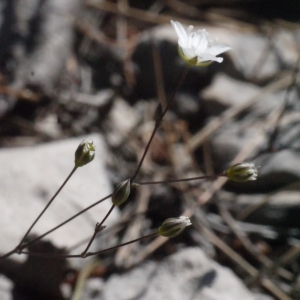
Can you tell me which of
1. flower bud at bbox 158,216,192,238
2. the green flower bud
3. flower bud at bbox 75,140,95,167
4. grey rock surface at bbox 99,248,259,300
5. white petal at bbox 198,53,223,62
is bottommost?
grey rock surface at bbox 99,248,259,300

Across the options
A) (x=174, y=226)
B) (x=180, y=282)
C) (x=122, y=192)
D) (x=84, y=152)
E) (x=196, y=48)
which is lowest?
(x=180, y=282)

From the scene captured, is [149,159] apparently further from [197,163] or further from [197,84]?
[197,84]

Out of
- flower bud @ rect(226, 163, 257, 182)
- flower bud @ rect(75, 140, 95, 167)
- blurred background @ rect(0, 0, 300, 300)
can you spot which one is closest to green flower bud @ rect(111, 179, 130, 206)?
flower bud @ rect(75, 140, 95, 167)

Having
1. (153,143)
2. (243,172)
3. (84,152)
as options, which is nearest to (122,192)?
(84,152)

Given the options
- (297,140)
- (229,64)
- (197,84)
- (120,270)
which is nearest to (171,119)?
(197,84)

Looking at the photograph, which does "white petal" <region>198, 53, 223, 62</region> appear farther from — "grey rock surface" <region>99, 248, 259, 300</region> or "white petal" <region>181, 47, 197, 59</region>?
"grey rock surface" <region>99, 248, 259, 300</region>

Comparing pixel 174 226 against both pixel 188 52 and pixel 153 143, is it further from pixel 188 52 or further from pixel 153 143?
pixel 153 143
